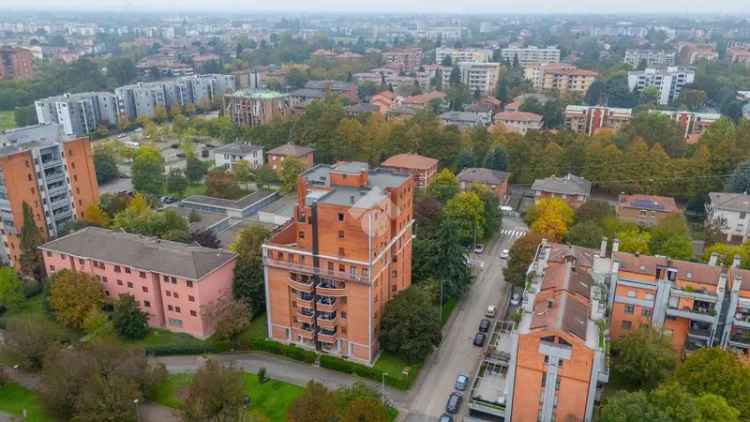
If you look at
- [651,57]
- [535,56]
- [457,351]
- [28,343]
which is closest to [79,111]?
[28,343]

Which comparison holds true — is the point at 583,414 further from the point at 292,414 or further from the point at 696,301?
the point at 292,414

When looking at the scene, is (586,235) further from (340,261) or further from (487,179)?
(340,261)

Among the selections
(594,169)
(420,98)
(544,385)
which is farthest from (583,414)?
(420,98)

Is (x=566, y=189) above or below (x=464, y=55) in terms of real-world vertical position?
below

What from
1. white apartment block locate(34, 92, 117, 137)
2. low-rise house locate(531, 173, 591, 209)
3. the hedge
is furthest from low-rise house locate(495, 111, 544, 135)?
white apartment block locate(34, 92, 117, 137)

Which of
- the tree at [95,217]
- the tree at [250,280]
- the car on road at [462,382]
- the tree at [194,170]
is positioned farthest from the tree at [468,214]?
the tree at [194,170]

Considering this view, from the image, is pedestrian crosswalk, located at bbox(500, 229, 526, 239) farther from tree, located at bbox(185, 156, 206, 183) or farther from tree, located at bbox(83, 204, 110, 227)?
tree, located at bbox(185, 156, 206, 183)
